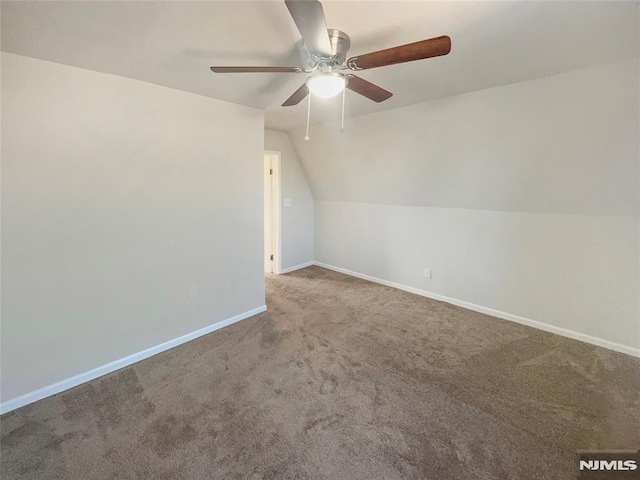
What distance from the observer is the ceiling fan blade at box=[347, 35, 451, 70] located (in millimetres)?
1349

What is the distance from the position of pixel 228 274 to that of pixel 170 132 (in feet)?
4.93

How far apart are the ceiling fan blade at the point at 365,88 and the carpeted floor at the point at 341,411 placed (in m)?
2.14

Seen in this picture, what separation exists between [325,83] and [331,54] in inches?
6.9

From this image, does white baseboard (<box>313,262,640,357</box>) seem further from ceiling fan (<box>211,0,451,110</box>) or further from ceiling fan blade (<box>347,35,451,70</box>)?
ceiling fan blade (<box>347,35,451,70</box>)

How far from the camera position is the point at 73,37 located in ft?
5.78

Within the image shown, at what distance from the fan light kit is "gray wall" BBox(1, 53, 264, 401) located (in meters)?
1.24

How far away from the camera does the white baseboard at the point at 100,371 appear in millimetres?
2094

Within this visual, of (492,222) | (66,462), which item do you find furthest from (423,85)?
(66,462)

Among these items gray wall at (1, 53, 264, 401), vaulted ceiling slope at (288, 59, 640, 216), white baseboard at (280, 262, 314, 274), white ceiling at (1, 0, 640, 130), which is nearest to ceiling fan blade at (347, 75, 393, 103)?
white ceiling at (1, 0, 640, 130)

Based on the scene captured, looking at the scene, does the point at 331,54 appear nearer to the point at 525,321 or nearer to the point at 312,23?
the point at 312,23

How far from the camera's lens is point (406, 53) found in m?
1.45

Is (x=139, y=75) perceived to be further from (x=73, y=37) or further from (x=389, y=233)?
(x=389, y=233)

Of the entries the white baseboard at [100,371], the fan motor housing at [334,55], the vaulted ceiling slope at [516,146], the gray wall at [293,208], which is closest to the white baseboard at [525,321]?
the vaulted ceiling slope at [516,146]

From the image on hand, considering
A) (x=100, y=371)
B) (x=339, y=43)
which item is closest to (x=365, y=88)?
(x=339, y=43)
